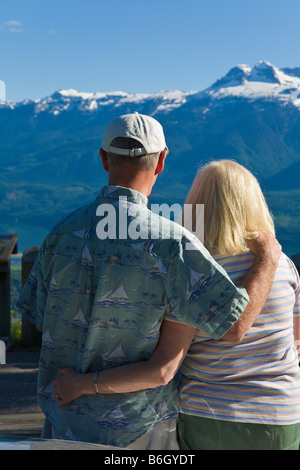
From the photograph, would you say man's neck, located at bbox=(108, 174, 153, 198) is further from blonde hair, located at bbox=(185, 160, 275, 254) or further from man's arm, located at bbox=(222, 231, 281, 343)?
man's arm, located at bbox=(222, 231, 281, 343)

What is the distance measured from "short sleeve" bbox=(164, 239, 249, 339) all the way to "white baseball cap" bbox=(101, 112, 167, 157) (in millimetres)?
237

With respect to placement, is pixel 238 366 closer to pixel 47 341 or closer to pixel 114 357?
pixel 114 357

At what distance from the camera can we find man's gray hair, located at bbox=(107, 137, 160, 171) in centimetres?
129

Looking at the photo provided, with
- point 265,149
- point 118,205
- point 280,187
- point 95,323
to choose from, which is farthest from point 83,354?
point 265,149

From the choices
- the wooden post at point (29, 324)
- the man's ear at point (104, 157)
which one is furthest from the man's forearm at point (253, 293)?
the wooden post at point (29, 324)

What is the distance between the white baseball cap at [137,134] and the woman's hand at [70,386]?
524mm

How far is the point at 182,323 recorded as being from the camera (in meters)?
1.28

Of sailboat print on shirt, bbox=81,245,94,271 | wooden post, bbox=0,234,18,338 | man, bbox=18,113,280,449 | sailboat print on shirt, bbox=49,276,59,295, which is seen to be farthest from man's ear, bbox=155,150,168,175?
wooden post, bbox=0,234,18,338

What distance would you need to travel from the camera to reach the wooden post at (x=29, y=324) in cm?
455

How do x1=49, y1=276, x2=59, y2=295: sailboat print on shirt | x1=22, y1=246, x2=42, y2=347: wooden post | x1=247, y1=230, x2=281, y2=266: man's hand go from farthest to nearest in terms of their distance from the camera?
x1=22, y1=246, x2=42, y2=347: wooden post → x1=247, y1=230, x2=281, y2=266: man's hand → x1=49, y1=276, x2=59, y2=295: sailboat print on shirt

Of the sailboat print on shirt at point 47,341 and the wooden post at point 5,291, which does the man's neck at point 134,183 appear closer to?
the sailboat print on shirt at point 47,341
